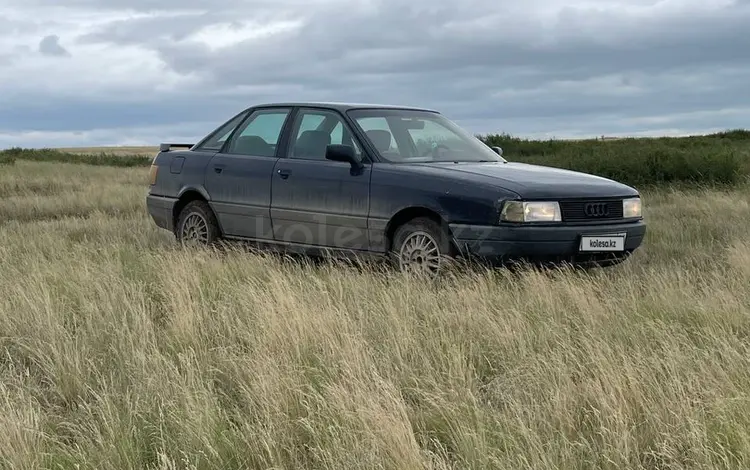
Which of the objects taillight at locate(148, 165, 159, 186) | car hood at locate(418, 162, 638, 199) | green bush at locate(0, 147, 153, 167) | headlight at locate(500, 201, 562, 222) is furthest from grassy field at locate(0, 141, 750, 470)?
green bush at locate(0, 147, 153, 167)

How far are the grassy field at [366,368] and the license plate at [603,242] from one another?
0.27 m

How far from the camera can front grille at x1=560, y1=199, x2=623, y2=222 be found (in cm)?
627

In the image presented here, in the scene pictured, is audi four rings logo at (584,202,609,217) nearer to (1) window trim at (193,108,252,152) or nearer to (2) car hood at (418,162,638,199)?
(2) car hood at (418,162,638,199)

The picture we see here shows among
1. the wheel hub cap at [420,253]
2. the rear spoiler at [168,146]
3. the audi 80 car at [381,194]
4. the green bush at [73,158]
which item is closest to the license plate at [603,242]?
the audi 80 car at [381,194]

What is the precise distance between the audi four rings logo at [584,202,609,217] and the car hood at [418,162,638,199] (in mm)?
71

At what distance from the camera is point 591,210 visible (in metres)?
6.40

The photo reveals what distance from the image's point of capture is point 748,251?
7320 millimetres

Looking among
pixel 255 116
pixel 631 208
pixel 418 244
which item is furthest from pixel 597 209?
pixel 255 116

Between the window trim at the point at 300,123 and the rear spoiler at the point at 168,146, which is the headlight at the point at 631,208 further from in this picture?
the rear spoiler at the point at 168,146

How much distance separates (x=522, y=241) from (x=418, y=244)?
826mm

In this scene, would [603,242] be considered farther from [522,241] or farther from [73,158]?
[73,158]

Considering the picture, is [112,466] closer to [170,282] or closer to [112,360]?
[112,360]

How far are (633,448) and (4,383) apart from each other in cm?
296

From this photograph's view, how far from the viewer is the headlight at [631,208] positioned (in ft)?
21.8
